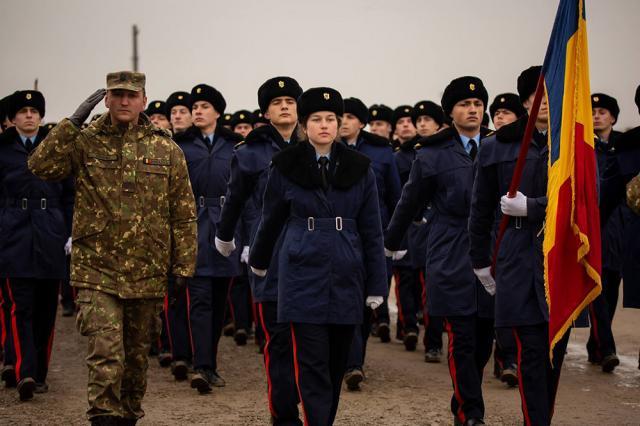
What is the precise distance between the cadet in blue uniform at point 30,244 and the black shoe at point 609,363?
486 cm

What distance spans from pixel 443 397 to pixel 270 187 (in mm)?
3018

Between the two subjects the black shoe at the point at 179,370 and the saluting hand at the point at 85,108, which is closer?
the saluting hand at the point at 85,108

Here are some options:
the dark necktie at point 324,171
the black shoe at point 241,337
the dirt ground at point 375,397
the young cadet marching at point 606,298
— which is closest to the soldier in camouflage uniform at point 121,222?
the dark necktie at point 324,171

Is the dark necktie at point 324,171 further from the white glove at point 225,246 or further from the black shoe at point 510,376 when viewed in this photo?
the black shoe at point 510,376

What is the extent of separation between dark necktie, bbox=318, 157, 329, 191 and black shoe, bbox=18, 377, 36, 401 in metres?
3.39

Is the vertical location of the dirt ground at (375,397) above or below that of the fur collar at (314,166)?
below

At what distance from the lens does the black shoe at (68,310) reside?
1630cm

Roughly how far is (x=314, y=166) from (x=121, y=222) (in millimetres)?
1239

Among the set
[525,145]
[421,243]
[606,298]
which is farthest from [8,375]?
[606,298]

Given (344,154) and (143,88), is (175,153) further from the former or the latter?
(344,154)

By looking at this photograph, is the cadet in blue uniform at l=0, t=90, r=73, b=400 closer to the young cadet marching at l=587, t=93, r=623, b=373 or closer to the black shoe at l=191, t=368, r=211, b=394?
the black shoe at l=191, t=368, r=211, b=394

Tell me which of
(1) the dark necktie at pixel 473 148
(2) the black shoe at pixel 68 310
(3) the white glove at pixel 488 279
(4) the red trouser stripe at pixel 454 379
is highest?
(1) the dark necktie at pixel 473 148

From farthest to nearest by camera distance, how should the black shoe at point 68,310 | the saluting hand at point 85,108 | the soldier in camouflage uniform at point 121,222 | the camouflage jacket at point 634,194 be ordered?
the black shoe at point 68,310, the camouflage jacket at point 634,194, the saluting hand at point 85,108, the soldier in camouflage uniform at point 121,222

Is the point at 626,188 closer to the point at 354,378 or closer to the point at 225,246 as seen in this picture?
the point at 354,378
